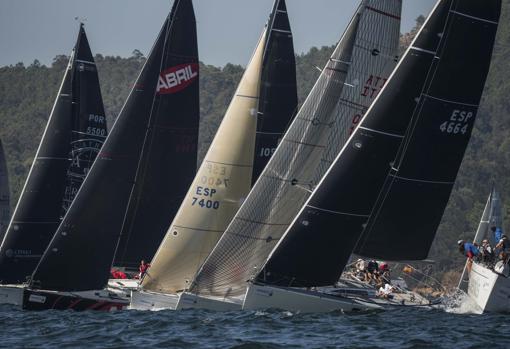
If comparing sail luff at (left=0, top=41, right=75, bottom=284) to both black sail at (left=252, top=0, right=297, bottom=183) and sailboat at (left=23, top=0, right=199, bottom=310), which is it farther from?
black sail at (left=252, top=0, right=297, bottom=183)

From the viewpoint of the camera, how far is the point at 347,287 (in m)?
27.9

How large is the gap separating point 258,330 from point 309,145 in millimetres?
6015

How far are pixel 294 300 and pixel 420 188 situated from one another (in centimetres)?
376

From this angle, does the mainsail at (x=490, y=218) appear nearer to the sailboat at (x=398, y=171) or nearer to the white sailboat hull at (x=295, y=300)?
the sailboat at (x=398, y=171)

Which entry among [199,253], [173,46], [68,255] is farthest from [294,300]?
[173,46]

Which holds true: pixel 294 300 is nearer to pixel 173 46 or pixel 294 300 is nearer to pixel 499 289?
pixel 499 289

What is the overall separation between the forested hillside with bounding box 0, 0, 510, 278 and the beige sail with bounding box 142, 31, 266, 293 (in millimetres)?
49864

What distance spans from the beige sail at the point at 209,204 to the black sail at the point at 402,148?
314cm

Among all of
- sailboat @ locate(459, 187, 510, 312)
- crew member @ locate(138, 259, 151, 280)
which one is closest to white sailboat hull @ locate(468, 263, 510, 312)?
sailboat @ locate(459, 187, 510, 312)

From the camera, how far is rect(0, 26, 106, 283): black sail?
33.2 meters

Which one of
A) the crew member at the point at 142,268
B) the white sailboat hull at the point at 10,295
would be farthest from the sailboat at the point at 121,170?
the white sailboat hull at the point at 10,295

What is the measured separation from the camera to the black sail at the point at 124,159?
29.8 meters

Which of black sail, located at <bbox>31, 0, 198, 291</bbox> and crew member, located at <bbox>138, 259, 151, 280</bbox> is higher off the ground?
black sail, located at <bbox>31, 0, 198, 291</bbox>

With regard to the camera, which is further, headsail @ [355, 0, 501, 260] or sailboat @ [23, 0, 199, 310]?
sailboat @ [23, 0, 199, 310]
